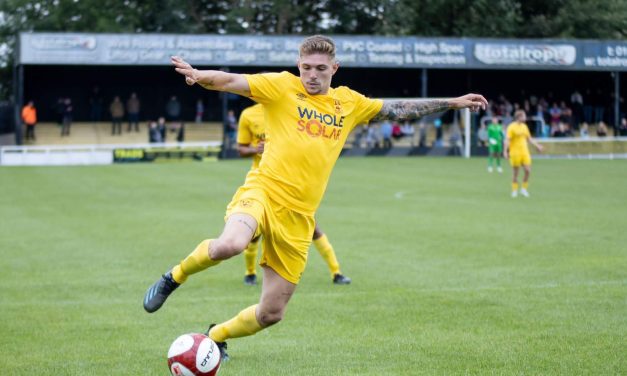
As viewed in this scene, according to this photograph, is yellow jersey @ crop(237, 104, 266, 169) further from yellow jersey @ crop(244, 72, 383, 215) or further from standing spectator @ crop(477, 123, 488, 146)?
standing spectator @ crop(477, 123, 488, 146)

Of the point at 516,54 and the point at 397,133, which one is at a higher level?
the point at 516,54

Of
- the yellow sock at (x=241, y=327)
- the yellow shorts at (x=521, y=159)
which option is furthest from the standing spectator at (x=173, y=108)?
the yellow sock at (x=241, y=327)

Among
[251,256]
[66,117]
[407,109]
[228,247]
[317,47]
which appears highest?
[317,47]

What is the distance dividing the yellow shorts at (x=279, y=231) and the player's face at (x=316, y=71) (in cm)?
85

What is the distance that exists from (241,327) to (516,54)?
Result: 139ft

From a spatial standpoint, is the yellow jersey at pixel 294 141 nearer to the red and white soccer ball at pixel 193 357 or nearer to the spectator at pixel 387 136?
the red and white soccer ball at pixel 193 357

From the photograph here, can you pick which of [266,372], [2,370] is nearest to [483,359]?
[266,372]

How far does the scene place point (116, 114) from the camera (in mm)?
46500

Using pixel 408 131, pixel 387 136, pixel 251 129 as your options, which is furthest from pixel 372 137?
pixel 251 129

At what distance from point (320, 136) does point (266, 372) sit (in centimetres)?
178

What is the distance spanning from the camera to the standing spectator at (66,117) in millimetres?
45969

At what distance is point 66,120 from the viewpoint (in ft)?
152

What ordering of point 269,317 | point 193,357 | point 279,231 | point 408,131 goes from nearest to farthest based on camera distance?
1. point 193,357
2. point 279,231
3. point 269,317
4. point 408,131

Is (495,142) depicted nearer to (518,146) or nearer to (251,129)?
(518,146)
